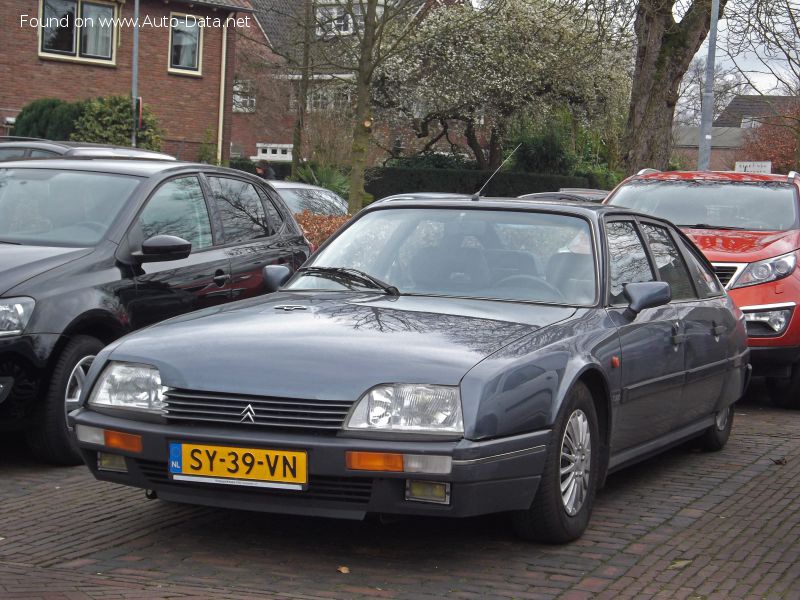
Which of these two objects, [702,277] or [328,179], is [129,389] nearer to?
[702,277]

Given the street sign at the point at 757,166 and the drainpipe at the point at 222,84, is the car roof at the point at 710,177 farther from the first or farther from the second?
the drainpipe at the point at 222,84

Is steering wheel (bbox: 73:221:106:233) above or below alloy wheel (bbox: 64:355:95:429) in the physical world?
above

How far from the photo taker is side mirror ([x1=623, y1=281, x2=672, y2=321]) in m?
6.10

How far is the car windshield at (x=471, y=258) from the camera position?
605cm

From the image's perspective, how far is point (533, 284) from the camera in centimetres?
605

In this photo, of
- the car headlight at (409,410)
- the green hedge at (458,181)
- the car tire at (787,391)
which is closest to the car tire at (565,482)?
the car headlight at (409,410)

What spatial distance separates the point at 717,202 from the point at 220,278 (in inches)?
202

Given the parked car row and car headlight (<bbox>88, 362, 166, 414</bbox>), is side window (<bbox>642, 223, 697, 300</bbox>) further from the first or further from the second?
car headlight (<bbox>88, 362, 166, 414</bbox>)

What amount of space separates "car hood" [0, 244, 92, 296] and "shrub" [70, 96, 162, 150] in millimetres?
24479

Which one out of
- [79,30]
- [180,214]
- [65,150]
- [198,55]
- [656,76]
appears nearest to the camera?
[180,214]

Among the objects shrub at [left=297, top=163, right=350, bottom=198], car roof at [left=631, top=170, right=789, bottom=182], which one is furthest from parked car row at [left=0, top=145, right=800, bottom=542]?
shrub at [left=297, top=163, right=350, bottom=198]

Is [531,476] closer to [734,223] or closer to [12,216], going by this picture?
[12,216]

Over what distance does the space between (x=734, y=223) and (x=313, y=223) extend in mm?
5441

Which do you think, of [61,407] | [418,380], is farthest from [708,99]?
[418,380]
